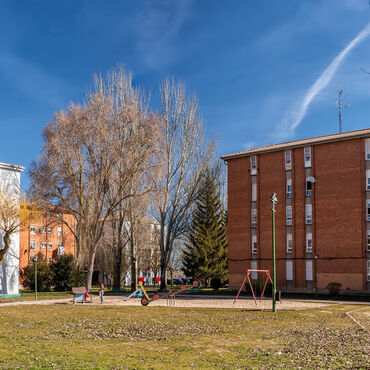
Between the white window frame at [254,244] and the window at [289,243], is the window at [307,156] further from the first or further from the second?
the white window frame at [254,244]

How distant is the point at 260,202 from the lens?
4834 cm

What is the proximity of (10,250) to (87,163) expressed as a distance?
10.7m

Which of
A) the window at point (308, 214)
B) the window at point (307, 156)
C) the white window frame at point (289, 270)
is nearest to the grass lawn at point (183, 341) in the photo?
the window at point (308, 214)

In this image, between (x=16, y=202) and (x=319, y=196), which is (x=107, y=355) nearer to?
(x=16, y=202)

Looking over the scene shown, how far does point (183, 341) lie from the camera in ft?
45.1

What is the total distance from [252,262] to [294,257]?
185 inches

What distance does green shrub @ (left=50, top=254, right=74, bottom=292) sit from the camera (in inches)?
2051

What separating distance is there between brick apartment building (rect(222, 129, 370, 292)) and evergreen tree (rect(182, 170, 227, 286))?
22.4 feet

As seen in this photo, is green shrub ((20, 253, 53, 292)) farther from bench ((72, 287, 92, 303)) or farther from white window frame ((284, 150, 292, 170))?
white window frame ((284, 150, 292, 170))

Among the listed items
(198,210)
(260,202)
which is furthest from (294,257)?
(198,210)

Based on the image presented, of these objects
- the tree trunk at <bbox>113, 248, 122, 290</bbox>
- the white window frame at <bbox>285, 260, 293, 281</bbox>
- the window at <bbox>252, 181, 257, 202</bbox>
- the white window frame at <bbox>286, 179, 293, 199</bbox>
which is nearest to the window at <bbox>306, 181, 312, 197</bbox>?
the white window frame at <bbox>286, 179, 293, 199</bbox>

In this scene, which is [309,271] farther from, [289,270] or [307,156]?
[307,156]

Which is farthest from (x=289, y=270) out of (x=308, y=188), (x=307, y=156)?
(x=307, y=156)

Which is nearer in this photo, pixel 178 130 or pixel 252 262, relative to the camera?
pixel 252 262
